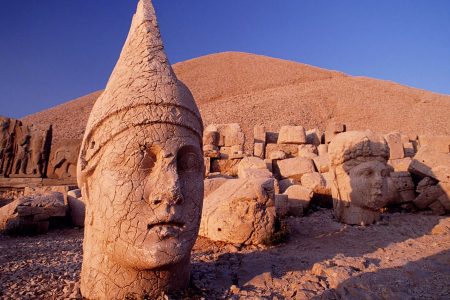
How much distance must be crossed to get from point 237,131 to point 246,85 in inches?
959

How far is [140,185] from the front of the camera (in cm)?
256

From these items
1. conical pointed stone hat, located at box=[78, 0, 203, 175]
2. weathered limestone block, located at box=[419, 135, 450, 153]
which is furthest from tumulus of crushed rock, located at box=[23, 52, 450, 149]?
conical pointed stone hat, located at box=[78, 0, 203, 175]

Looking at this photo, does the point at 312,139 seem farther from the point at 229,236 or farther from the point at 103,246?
the point at 103,246

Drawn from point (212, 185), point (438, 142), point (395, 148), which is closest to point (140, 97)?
point (212, 185)

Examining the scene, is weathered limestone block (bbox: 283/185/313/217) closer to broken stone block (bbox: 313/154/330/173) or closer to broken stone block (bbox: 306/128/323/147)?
broken stone block (bbox: 313/154/330/173)

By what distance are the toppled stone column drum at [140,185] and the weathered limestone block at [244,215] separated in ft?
6.92

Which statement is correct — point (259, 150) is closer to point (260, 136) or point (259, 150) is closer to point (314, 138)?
point (260, 136)

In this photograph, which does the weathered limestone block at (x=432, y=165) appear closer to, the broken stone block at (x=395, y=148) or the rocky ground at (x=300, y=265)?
the rocky ground at (x=300, y=265)

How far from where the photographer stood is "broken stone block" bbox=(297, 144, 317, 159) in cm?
1057

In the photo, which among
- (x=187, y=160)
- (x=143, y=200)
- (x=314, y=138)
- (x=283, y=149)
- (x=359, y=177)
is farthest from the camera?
(x=314, y=138)

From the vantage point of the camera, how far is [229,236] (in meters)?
4.90

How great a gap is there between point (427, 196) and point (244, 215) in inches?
179

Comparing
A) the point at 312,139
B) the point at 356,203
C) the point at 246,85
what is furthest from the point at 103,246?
the point at 246,85

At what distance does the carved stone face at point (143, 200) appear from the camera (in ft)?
8.23
